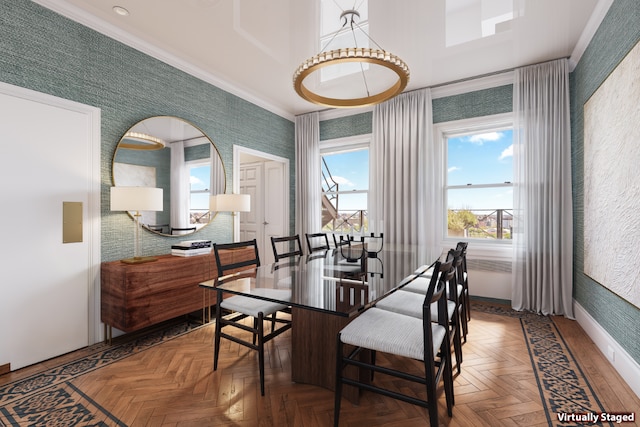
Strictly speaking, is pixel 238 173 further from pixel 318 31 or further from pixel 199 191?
pixel 318 31

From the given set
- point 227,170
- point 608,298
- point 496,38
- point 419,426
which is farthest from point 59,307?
point 496,38

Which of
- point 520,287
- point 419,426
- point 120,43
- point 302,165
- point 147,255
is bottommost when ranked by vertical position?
point 419,426

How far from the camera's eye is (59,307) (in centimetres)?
247

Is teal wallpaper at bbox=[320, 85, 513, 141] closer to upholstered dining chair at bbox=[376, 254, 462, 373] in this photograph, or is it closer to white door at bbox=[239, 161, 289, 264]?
white door at bbox=[239, 161, 289, 264]

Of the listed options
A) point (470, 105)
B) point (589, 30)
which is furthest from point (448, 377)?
point (470, 105)

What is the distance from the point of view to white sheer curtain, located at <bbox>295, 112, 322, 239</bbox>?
16.7 ft

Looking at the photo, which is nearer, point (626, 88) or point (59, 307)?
point (626, 88)

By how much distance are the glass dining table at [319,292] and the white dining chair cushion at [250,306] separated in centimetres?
11

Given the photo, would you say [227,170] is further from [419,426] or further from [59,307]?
[419,426]

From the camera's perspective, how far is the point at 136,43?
296 centimetres

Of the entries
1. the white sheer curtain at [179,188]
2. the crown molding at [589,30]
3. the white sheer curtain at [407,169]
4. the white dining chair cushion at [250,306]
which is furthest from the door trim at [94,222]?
the crown molding at [589,30]

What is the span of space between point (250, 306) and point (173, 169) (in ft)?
6.62

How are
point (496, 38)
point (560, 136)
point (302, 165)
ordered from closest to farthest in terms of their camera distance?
point (496, 38)
point (560, 136)
point (302, 165)

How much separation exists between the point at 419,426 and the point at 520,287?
2.67 metres
